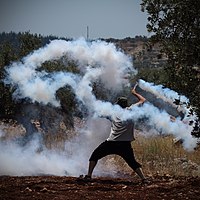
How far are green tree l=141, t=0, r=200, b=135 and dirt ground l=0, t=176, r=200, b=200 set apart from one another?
160 cm

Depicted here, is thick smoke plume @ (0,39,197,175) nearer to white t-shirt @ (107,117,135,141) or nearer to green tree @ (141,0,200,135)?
white t-shirt @ (107,117,135,141)

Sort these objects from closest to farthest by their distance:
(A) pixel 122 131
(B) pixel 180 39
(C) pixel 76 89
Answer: (B) pixel 180 39 → (A) pixel 122 131 → (C) pixel 76 89

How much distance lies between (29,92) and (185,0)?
23.5 ft

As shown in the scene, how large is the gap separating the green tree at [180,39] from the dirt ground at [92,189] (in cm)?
160

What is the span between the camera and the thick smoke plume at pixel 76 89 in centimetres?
1145

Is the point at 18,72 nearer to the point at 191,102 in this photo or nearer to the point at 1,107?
the point at 1,107

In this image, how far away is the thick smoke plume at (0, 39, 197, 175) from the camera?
37.6 feet

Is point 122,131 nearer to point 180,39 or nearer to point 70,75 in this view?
point 180,39

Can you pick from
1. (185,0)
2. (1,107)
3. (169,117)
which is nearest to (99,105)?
(169,117)

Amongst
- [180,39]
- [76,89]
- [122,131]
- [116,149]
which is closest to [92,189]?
[116,149]

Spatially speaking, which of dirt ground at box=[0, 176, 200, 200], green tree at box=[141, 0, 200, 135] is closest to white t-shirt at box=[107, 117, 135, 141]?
dirt ground at box=[0, 176, 200, 200]

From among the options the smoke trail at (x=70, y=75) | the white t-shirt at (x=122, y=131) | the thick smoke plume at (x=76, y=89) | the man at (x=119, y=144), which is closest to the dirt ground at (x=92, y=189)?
the man at (x=119, y=144)

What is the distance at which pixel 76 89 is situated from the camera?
13125mm

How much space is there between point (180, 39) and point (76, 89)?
604 cm
